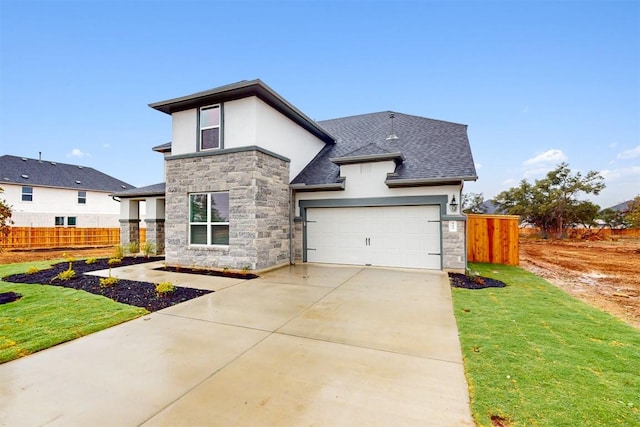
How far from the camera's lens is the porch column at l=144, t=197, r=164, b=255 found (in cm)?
1221

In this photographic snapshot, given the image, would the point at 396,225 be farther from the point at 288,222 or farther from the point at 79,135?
the point at 79,135

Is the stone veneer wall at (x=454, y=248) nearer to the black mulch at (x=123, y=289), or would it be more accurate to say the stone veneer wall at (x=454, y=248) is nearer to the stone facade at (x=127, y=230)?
the black mulch at (x=123, y=289)

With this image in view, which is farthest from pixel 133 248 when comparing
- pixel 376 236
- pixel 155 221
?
pixel 376 236

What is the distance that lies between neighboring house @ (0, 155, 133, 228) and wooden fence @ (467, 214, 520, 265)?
77.2ft

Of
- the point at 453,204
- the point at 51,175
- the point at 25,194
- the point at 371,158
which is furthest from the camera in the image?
the point at 51,175

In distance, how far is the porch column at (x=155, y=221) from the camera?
1221 cm

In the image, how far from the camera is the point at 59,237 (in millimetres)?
19141

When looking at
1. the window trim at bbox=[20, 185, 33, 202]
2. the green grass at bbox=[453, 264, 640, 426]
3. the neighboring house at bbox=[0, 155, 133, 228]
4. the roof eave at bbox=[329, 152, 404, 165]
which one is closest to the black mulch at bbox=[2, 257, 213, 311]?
the green grass at bbox=[453, 264, 640, 426]

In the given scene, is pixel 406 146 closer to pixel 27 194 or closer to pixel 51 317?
pixel 51 317

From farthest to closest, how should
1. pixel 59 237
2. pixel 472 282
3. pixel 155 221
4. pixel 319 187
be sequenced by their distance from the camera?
pixel 59 237
pixel 155 221
pixel 319 187
pixel 472 282

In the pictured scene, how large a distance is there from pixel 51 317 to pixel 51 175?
2705 centimetres

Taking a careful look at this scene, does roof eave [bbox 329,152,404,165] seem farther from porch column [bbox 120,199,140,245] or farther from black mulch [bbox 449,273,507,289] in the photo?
porch column [bbox 120,199,140,245]

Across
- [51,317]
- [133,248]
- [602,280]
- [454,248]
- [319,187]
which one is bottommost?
[602,280]

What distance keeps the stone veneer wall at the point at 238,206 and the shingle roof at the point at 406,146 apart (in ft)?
5.59
